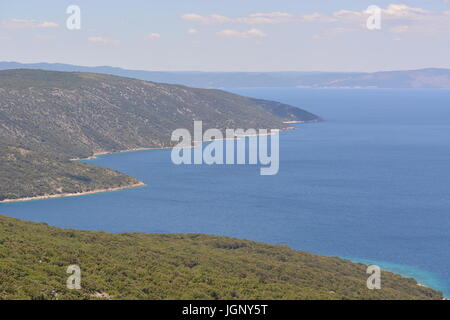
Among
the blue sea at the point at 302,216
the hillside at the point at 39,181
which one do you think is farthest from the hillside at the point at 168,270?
the hillside at the point at 39,181

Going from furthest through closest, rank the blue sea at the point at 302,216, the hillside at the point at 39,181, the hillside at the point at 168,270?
1. the hillside at the point at 39,181
2. the blue sea at the point at 302,216
3. the hillside at the point at 168,270

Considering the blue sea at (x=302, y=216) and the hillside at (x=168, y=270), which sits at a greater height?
the hillside at (x=168, y=270)

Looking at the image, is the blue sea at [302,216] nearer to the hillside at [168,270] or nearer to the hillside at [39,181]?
the hillside at [39,181]

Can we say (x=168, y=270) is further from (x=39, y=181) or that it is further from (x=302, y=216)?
(x=39, y=181)

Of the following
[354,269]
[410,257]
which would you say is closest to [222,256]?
[354,269]

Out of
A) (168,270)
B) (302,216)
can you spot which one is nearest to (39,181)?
(302,216)

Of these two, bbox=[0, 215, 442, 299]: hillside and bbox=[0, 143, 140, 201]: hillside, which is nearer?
bbox=[0, 215, 442, 299]: hillside

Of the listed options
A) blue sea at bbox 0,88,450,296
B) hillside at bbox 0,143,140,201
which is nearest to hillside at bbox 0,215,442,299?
blue sea at bbox 0,88,450,296

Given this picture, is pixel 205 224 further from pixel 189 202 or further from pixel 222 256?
pixel 222 256

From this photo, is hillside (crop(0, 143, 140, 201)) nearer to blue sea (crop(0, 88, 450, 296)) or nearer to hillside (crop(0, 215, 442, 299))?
blue sea (crop(0, 88, 450, 296))
